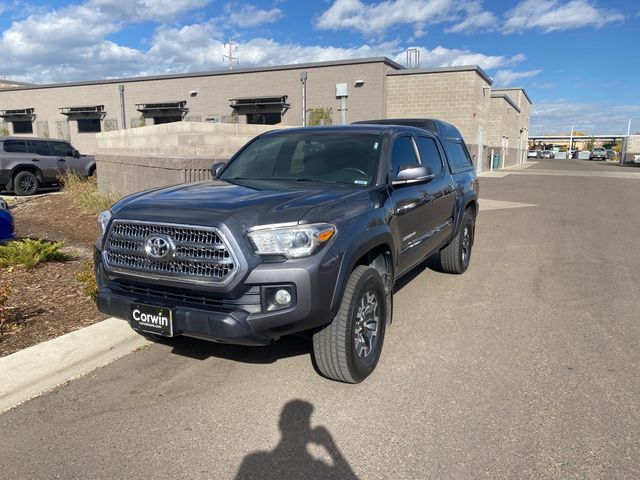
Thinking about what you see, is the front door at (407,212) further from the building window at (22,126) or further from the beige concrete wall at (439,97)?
the building window at (22,126)

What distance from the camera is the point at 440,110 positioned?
2523cm

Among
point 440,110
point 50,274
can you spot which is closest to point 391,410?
point 50,274

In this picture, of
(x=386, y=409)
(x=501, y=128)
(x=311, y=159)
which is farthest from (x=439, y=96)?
(x=386, y=409)

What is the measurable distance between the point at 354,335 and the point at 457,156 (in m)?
4.00

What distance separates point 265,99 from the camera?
28.0 metres

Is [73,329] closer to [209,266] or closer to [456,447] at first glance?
[209,266]

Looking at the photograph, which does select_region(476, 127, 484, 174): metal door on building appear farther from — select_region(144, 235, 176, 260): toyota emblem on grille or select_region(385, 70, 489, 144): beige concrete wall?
select_region(144, 235, 176, 260): toyota emblem on grille

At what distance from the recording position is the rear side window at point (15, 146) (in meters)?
14.6

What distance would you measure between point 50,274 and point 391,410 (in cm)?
454

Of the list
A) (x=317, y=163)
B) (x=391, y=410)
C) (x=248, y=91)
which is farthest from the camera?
(x=248, y=91)

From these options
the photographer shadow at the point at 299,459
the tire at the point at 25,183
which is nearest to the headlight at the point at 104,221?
the photographer shadow at the point at 299,459

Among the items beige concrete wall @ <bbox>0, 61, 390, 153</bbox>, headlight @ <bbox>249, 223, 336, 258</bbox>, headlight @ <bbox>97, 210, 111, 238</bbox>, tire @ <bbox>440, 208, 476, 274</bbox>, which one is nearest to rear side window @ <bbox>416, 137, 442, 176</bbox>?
tire @ <bbox>440, 208, 476, 274</bbox>

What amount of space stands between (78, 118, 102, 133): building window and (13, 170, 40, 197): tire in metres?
22.1

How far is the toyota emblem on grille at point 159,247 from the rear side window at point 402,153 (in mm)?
1987
